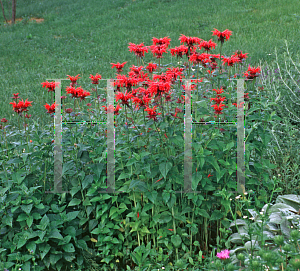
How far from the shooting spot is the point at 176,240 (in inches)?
96.0

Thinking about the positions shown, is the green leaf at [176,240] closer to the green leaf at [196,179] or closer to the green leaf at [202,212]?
the green leaf at [202,212]

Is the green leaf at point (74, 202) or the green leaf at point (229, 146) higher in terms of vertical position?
the green leaf at point (229, 146)

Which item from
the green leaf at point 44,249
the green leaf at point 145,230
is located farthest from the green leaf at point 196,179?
the green leaf at point 44,249

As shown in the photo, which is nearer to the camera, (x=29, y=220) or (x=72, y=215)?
(x=29, y=220)

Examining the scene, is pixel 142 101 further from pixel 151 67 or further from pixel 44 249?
pixel 44 249

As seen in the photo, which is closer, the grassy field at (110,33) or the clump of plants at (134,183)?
the clump of plants at (134,183)

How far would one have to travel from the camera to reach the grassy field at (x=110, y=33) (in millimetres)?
7866

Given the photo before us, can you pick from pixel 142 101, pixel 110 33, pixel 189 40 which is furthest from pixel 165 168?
pixel 110 33

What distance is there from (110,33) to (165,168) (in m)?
11.4

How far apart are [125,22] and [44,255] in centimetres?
1301

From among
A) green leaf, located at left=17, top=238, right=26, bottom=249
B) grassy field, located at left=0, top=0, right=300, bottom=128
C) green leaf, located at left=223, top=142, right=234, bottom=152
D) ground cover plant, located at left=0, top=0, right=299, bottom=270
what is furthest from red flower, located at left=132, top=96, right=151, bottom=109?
grassy field, located at left=0, top=0, right=300, bottom=128

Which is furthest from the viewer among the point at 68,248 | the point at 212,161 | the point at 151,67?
the point at 151,67

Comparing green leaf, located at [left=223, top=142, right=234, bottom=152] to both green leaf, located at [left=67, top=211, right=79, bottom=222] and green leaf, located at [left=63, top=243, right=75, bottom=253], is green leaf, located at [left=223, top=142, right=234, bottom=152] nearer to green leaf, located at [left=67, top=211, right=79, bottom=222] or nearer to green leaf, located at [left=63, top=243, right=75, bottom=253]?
green leaf, located at [left=67, top=211, right=79, bottom=222]

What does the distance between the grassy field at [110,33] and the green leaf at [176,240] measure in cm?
358
